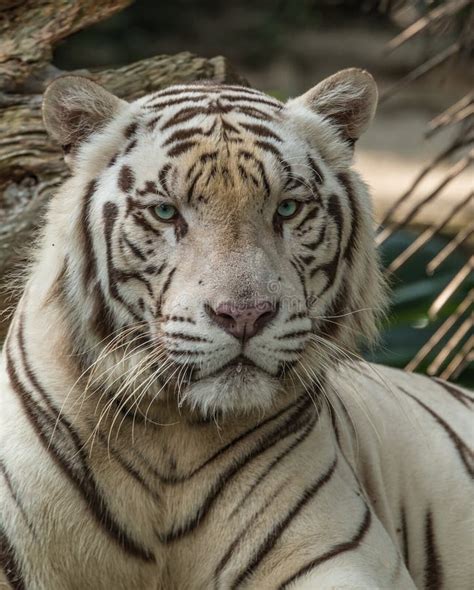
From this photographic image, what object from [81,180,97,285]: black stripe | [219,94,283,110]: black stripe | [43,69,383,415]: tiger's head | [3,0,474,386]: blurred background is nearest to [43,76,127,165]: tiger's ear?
[43,69,383,415]: tiger's head

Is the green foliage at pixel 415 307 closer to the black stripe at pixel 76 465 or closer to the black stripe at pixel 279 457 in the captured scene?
the black stripe at pixel 279 457

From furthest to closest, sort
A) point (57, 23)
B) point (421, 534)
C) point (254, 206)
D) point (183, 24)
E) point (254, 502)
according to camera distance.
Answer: point (183, 24)
point (57, 23)
point (421, 534)
point (254, 502)
point (254, 206)

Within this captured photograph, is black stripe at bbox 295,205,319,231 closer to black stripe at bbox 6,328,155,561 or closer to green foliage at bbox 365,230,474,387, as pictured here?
black stripe at bbox 6,328,155,561

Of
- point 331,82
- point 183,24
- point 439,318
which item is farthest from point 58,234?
point 183,24

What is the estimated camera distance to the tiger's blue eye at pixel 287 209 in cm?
228

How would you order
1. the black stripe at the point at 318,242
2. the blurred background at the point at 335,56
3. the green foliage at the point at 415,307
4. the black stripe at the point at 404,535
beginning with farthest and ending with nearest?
the blurred background at the point at 335,56, the green foliage at the point at 415,307, the black stripe at the point at 404,535, the black stripe at the point at 318,242

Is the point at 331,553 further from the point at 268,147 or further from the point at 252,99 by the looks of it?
the point at 252,99

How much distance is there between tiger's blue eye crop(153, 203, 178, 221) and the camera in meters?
2.24

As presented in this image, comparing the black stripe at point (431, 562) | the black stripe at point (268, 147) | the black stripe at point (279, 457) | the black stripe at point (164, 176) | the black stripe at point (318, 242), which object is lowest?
the black stripe at point (431, 562)

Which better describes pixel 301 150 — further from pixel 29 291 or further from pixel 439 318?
pixel 439 318

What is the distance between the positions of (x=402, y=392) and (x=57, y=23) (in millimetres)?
1539

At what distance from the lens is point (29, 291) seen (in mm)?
2523

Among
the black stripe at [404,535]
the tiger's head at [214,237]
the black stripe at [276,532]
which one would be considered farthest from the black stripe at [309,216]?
the black stripe at [404,535]

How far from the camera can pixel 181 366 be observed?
2.19m
